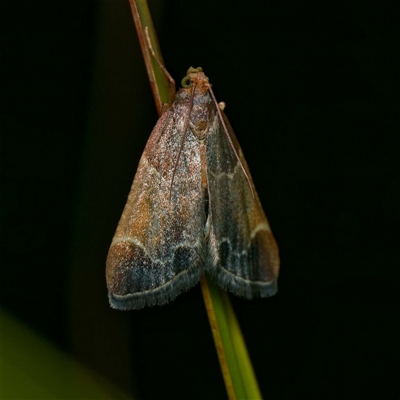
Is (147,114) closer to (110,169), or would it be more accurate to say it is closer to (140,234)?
(110,169)

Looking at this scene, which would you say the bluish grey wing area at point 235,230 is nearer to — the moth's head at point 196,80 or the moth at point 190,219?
the moth at point 190,219

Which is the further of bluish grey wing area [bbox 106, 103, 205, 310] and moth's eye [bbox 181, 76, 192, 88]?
moth's eye [bbox 181, 76, 192, 88]

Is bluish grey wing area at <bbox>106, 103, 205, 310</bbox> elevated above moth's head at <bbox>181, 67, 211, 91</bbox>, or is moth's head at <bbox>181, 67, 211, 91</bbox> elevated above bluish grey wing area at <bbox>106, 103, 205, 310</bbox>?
moth's head at <bbox>181, 67, 211, 91</bbox>

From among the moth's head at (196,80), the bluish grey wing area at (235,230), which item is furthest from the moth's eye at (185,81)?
the bluish grey wing area at (235,230)

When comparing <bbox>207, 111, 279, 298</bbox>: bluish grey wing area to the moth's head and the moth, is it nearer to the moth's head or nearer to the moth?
the moth

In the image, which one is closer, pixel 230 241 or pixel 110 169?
pixel 230 241

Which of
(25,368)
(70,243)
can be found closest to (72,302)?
(70,243)

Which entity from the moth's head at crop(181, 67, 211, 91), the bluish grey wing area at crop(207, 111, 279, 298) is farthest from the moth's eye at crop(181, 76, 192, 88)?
the bluish grey wing area at crop(207, 111, 279, 298)

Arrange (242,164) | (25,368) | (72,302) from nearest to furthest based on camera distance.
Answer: (25,368) < (242,164) < (72,302)
